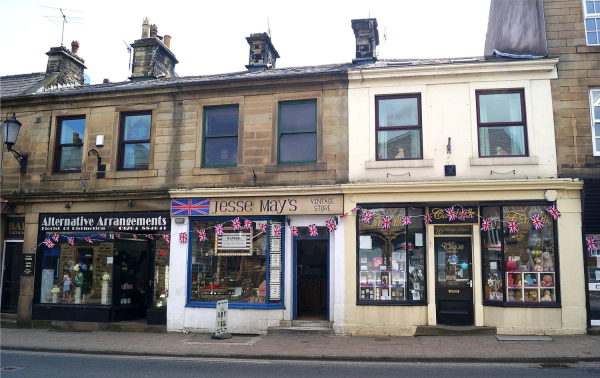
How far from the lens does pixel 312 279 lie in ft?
44.7

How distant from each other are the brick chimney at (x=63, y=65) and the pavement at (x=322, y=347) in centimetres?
925

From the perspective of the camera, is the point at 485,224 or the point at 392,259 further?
the point at 392,259

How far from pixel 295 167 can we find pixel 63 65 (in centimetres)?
1049

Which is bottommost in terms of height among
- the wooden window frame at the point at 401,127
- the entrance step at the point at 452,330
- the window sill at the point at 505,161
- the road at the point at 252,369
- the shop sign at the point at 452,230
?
the road at the point at 252,369

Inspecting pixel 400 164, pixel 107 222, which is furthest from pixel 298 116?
pixel 107 222

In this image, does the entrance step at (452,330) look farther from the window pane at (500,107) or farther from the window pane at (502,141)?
the window pane at (500,107)

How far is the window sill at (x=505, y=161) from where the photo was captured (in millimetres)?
12078

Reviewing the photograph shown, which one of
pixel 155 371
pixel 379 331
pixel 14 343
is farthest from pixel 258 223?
pixel 14 343

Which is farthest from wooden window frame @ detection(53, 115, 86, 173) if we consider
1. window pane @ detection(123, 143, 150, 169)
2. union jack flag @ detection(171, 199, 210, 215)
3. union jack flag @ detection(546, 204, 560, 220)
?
union jack flag @ detection(546, 204, 560, 220)

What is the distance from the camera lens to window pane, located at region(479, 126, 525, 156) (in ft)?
40.7

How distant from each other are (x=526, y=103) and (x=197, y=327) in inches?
416

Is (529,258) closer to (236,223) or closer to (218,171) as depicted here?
(236,223)

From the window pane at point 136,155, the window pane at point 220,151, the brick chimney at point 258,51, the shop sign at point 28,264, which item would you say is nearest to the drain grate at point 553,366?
the window pane at point 220,151

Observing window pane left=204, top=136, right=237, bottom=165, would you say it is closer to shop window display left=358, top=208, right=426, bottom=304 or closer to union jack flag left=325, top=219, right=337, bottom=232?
union jack flag left=325, top=219, right=337, bottom=232
